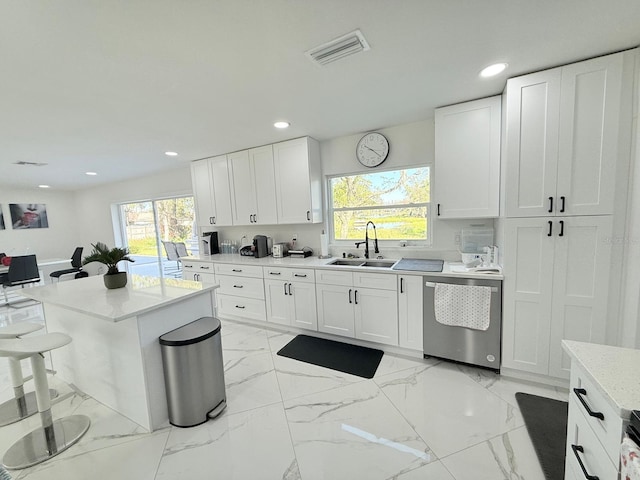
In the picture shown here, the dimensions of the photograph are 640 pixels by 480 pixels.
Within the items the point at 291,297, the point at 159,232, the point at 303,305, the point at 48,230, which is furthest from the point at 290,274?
the point at 48,230

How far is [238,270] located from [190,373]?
5.89ft

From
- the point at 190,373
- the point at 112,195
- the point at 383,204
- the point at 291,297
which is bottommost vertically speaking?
the point at 190,373

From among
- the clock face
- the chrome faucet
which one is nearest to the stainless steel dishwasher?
the chrome faucet

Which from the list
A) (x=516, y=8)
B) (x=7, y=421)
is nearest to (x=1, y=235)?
(x=7, y=421)

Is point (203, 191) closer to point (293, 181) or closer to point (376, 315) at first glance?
point (293, 181)

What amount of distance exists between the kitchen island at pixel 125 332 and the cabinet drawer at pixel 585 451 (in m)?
2.25

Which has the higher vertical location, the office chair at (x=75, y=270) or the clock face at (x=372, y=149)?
the clock face at (x=372, y=149)

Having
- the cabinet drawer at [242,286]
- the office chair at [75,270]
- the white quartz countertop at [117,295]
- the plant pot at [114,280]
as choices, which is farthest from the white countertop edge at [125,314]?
the office chair at [75,270]

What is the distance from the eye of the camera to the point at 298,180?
3357 millimetres

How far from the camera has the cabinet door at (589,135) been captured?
1764 mm

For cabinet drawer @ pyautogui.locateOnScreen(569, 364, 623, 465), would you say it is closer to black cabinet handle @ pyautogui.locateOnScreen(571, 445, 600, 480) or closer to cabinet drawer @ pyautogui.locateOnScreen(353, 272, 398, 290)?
black cabinet handle @ pyautogui.locateOnScreen(571, 445, 600, 480)

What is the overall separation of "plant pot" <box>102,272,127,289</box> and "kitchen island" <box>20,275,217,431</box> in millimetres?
64

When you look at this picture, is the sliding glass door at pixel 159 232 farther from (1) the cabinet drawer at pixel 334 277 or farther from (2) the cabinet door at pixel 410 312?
(2) the cabinet door at pixel 410 312

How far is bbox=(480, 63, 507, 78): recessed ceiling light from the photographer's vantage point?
185 cm
